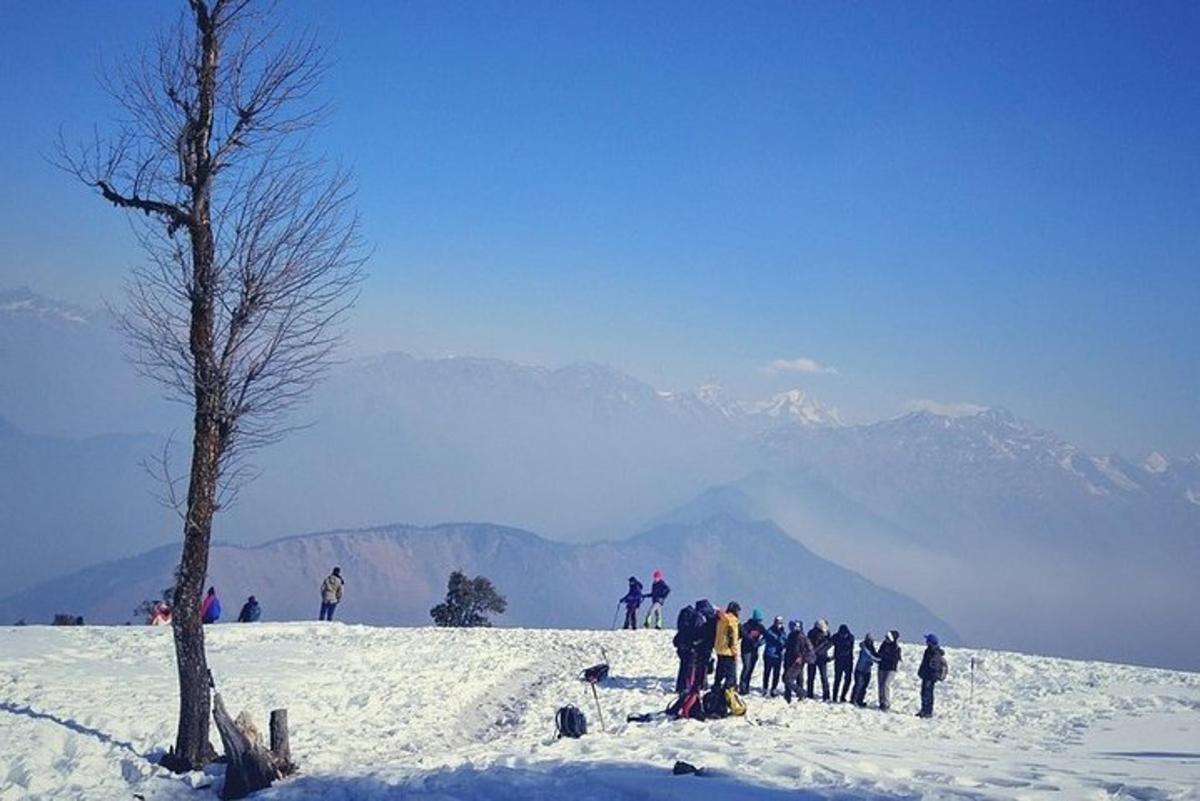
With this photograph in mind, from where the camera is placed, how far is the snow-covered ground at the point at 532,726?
1255 centimetres

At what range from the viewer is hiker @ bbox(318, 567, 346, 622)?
31.9 meters

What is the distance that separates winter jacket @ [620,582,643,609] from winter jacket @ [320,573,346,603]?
10.1 metres

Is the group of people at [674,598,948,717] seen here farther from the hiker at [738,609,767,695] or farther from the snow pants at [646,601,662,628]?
the snow pants at [646,601,662,628]

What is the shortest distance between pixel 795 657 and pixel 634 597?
453 inches

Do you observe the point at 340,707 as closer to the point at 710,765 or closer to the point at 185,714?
the point at 185,714

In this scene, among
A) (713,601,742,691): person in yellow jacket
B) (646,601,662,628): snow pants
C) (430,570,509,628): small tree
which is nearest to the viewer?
(713,601,742,691): person in yellow jacket

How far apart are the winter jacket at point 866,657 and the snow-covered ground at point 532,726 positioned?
1338mm

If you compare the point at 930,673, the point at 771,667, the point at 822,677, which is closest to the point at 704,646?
the point at 771,667

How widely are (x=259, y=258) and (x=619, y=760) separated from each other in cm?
971

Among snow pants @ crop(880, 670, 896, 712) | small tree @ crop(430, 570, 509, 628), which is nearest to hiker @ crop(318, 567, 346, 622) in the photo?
small tree @ crop(430, 570, 509, 628)

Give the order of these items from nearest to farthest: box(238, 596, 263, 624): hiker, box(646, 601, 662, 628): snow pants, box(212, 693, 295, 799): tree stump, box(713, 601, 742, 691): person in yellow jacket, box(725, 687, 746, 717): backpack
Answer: box(212, 693, 295, 799): tree stump
box(725, 687, 746, 717): backpack
box(713, 601, 742, 691): person in yellow jacket
box(238, 596, 263, 624): hiker
box(646, 601, 662, 628): snow pants

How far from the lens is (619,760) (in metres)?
14.0

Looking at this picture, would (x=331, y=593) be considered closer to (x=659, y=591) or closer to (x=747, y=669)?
(x=659, y=591)

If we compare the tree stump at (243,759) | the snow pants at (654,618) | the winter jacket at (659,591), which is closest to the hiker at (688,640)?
the tree stump at (243,759)
